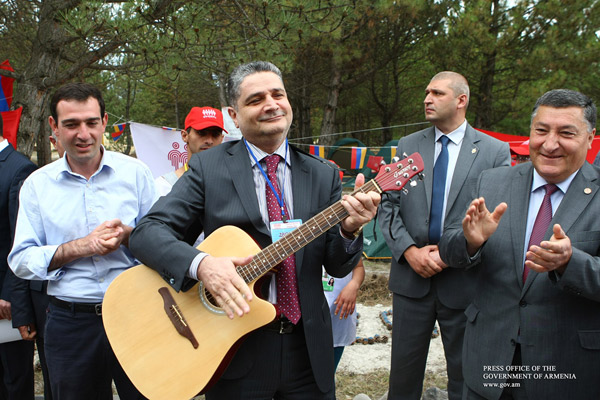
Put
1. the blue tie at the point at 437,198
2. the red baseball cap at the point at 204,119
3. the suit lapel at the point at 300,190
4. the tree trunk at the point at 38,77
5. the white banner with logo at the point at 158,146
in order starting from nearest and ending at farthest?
1. the suit lapel at the point at 300,190
2. the blue tie at the point at 437,198
3. the red baseball cap at the point at 204,119
4. the tree trunk at the point at 38,77
5. the white banner with logo at the point at 158,146

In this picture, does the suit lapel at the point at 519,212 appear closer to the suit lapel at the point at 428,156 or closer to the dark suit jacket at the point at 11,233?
the suit lapel at the point at 428,156

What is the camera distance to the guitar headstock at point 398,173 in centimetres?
208

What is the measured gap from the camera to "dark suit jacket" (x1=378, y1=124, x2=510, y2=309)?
310cm

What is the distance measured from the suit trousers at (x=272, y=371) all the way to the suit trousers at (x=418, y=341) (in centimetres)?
126

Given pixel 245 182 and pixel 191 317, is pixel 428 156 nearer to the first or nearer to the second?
pixel 245 182

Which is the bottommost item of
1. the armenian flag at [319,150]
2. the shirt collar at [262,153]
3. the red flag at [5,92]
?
the armenian flag at [319,150]

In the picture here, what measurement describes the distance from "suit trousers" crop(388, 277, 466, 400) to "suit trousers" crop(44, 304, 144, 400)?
6.48ft

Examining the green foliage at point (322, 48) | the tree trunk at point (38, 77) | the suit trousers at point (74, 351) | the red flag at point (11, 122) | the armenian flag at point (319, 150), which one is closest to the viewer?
the suit trousers at point (74, 351)

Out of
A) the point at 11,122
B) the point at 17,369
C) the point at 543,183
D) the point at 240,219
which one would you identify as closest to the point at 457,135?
the point at 543,183

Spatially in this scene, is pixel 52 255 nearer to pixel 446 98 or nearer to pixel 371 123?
pixel 446 98

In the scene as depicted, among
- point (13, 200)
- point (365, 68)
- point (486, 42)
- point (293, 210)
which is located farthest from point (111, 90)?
point (293, 210)

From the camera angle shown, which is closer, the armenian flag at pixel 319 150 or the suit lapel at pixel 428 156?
the suit lapel at pixel 428 156

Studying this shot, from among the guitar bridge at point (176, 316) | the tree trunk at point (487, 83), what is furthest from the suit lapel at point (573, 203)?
the tree trunk at point (487, 83)

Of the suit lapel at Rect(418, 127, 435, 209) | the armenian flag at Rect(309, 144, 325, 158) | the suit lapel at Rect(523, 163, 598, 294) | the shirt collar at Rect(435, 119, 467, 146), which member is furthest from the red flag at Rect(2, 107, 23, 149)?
the armenian flag at Rect(309, 144, 325, 158)
